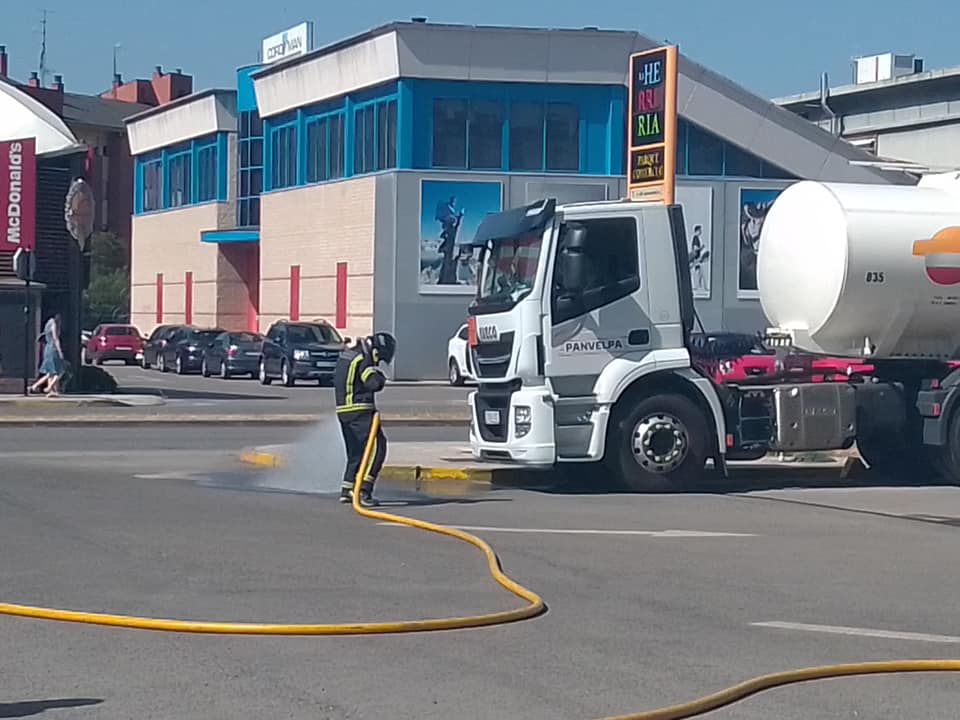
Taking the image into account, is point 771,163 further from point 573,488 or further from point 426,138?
point 573,488

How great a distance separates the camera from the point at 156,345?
173ft

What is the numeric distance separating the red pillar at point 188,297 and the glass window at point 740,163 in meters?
25.6

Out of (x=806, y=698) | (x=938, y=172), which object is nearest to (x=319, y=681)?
(x=806, y=698)

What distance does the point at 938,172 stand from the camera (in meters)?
18.9

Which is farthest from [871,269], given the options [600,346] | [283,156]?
[283,156]

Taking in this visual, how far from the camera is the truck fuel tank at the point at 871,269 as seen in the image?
1731 centimetres

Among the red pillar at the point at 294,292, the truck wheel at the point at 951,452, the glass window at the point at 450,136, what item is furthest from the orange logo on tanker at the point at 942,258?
the red pillar at the point at 294,292

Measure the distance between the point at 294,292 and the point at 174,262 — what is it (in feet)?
48.8

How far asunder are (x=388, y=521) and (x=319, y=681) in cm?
648

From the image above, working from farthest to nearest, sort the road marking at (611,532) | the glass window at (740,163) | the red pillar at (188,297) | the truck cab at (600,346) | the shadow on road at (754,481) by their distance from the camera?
the red pillar at (188,297), the glass window at (740,163), the shadow on road at (754,481), the truck cab at (600,346), the road marking at (611,532)

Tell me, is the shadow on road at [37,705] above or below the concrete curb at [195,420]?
below

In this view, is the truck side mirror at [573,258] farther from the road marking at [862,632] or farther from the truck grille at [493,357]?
the road marking at [862,632]

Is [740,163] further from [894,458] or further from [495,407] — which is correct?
[495,407]

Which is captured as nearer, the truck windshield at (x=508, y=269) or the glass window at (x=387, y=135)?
the truck windshield at (x=508, y=269)
